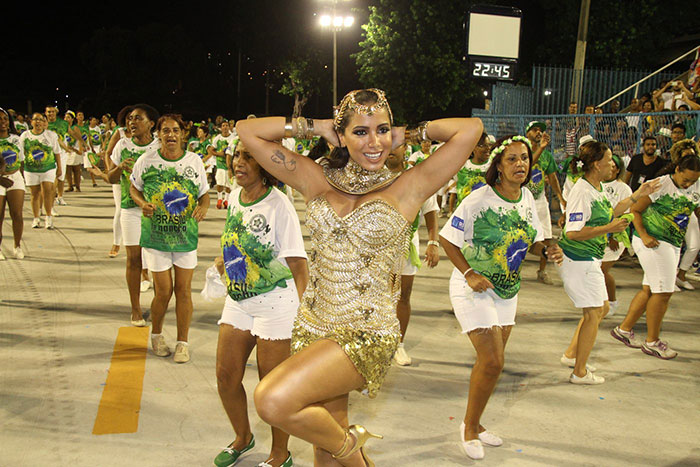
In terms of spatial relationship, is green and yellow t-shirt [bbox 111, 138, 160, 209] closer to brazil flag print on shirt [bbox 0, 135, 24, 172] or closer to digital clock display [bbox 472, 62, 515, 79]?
brazil flag print on shirt [bbox 0, 135, 24, 172]

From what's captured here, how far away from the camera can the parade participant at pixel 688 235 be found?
6.51m

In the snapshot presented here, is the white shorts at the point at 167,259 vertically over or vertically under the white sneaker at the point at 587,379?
over

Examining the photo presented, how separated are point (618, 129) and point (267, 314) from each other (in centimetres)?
1073

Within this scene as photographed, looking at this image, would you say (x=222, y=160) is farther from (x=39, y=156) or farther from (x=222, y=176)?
(x=39, y=156)

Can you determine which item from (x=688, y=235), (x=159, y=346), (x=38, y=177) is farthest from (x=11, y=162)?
(x=688, y=235)

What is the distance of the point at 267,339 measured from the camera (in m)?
3.64

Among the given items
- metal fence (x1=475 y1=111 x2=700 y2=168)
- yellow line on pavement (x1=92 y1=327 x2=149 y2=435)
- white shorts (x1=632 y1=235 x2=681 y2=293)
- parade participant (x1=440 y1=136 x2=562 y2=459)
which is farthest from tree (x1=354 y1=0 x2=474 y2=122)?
parade participant (x1=440 y1=136 x2=562 y2=459)

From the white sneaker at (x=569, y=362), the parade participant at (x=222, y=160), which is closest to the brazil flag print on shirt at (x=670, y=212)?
the white sneaker at (x=569, y=362)

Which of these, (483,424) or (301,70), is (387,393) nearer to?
(483,424)

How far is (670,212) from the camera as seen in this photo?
6.17m

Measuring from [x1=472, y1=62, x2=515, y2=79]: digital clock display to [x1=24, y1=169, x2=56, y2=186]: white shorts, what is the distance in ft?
35.5

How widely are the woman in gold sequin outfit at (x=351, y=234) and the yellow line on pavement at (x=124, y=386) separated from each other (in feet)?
6.60

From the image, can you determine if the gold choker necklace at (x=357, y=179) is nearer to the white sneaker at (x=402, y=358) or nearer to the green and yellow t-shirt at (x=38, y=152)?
the white sneaker at (x=402, y=358)

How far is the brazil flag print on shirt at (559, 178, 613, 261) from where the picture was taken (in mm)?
5309
